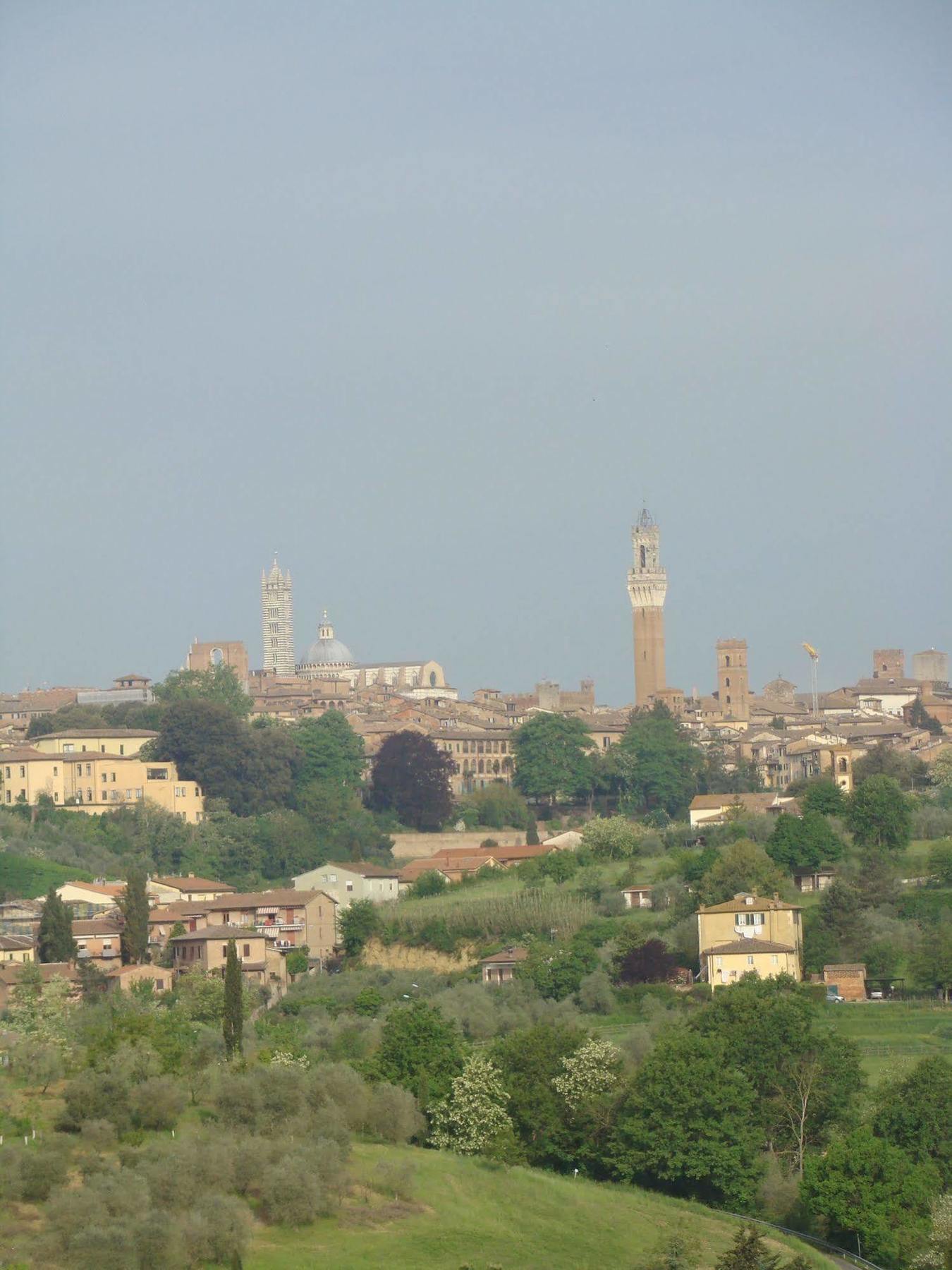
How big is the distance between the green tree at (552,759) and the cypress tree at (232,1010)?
40.6m

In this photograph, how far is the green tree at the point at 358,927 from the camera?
197 feet

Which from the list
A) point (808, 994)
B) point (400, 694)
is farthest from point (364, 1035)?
point (400, 694)

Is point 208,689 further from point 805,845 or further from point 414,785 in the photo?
point 805,845

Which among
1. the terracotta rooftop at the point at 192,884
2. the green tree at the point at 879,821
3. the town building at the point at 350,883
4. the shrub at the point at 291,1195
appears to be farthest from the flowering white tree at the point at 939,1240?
the terracotta rooftop at the point at 192,884

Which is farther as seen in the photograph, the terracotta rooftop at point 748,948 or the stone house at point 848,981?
the terracotta rooftop at point 748,948

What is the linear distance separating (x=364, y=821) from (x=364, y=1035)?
3315 centimetres

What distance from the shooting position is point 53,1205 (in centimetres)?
A: 3200

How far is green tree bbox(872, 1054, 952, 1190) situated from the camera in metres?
38.3

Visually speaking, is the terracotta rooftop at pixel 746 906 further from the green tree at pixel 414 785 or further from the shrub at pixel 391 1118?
the green tree at pixel 414 785

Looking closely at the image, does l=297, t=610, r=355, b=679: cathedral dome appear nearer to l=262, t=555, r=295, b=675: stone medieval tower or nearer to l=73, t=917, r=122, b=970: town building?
l=262, t=555, r=295, b=675: stone medieval tower

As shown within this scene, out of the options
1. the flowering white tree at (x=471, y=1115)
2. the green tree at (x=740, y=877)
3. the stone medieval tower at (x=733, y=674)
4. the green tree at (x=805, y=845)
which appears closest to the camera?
the flowering white tree at (x=471, y=1115)

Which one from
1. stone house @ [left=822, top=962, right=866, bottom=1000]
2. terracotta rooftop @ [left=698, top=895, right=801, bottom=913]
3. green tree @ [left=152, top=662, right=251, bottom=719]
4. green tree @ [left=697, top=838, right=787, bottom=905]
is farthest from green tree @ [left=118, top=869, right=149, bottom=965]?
green tree @ [left=152, top=662, right=251, bottom=719]

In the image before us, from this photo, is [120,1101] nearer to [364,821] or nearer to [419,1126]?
[419,1126]

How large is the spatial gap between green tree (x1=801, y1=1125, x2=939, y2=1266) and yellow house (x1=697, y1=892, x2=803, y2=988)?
14.6m
